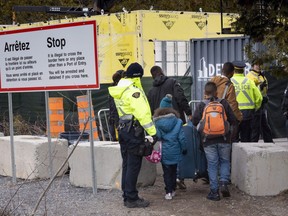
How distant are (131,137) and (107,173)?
5.08ft

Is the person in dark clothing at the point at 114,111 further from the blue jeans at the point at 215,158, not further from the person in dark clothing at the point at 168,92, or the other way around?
the blue jeans at the point at 215,158

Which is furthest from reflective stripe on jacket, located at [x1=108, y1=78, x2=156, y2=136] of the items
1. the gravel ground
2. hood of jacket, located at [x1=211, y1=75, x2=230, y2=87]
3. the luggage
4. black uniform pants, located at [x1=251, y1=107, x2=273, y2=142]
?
black uniform pants, located at [x1=251, y1=107, x2=273, y2=142]

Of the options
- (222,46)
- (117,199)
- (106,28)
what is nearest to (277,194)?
(117,199)

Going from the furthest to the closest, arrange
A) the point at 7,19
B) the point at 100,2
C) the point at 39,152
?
the point at 7,19
the point at 100,2
the point at 39,152

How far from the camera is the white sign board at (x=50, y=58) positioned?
29.0 ft

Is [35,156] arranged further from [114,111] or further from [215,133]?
[215,133]

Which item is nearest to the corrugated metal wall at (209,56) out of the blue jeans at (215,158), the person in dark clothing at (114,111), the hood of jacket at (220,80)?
the person in dark clothing at (114,111)

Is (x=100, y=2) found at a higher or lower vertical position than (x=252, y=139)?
higher

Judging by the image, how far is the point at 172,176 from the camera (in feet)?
27.6

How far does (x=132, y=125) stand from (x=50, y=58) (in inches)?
82.5

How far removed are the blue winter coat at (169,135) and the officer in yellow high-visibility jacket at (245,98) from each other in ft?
7.69

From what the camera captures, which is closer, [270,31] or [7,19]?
[270,31]

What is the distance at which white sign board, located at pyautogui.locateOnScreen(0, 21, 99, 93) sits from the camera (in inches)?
348

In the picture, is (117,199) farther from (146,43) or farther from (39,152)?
(146,43)
